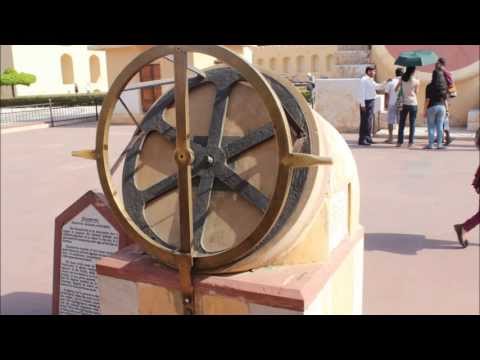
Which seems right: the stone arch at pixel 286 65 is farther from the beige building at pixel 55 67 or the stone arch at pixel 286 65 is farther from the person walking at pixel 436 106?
the person walking at pixel 436 106

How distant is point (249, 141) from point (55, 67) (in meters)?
32.2

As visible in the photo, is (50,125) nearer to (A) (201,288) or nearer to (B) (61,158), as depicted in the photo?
(B) (61,158)

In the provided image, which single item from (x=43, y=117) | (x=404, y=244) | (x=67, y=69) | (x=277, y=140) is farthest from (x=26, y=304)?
(x=67, y=69)

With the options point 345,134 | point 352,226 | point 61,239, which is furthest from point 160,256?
point 345,134

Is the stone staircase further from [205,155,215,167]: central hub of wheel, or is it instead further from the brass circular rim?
the brass circular rim

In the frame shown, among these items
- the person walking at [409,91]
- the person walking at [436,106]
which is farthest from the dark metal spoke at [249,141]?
the person walking at [409,91]

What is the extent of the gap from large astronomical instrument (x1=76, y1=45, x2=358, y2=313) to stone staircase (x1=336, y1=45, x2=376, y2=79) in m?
10.8

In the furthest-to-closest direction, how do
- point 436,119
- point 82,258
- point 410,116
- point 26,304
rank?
point 410,116, point 436,119, point 26,304, point 82,258

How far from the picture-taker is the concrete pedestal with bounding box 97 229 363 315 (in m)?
1.90

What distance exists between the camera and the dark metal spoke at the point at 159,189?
222 centimetres

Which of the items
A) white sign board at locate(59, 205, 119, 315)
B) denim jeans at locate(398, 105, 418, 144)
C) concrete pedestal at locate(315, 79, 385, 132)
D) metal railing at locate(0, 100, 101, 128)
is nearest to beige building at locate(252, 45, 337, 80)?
metal railing at locate(0, 100, 101, 128)

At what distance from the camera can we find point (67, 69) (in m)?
34.4

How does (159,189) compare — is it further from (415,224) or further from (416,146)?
(416,146)

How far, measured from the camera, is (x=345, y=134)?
36.3 ft
